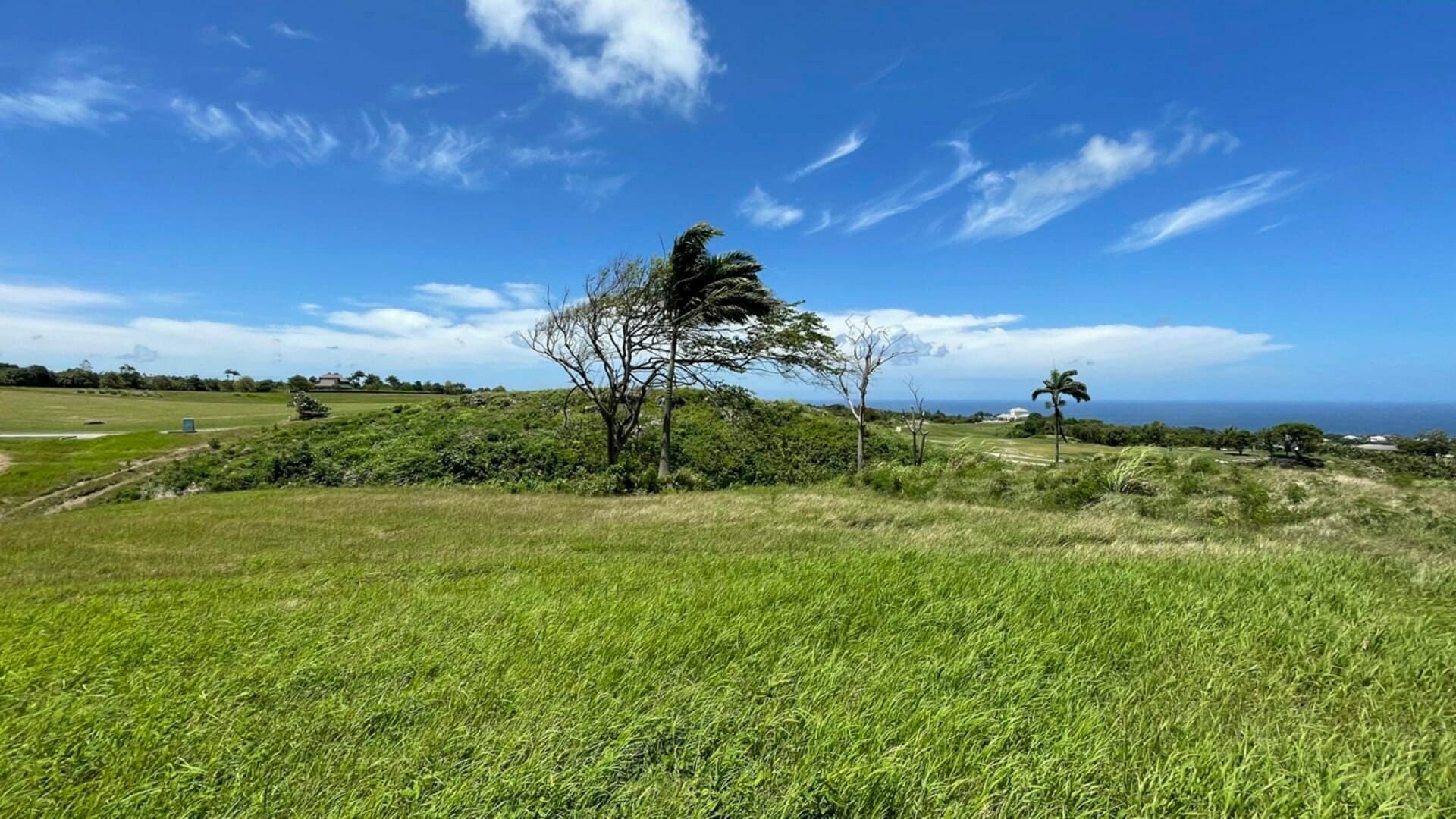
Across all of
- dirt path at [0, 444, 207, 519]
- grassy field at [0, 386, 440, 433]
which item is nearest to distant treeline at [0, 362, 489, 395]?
grassy field at [0, 386, 440, 433]

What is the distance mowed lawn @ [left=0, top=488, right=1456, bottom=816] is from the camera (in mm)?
2352

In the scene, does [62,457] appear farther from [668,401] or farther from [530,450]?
[668,401]

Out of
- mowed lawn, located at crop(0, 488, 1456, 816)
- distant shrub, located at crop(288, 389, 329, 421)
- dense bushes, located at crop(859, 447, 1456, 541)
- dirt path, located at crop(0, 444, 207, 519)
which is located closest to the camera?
mowed lawn, located at crop(0, 488, 1456, 816)

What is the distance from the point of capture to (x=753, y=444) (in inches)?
971

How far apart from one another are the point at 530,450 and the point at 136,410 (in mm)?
41597

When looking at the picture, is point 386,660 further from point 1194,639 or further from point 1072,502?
point 1072,502

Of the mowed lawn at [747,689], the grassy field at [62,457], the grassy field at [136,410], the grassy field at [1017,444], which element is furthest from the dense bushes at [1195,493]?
the grassy field at [136,410]

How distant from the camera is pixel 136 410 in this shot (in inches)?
1610

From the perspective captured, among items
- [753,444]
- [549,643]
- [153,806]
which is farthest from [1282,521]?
[753,444]

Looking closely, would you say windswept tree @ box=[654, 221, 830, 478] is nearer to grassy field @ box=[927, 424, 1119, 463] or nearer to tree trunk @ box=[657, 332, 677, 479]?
tree trunk @ box=[657, 332, 677, 479]

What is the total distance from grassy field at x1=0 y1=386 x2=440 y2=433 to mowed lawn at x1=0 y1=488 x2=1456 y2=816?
1356 inches

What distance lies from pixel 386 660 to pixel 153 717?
3.40 feet

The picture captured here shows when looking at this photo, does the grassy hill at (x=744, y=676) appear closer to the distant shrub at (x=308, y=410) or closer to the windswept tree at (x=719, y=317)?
the windswept tree at (x=719, y=317)

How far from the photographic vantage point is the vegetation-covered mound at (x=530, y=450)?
746 inches
